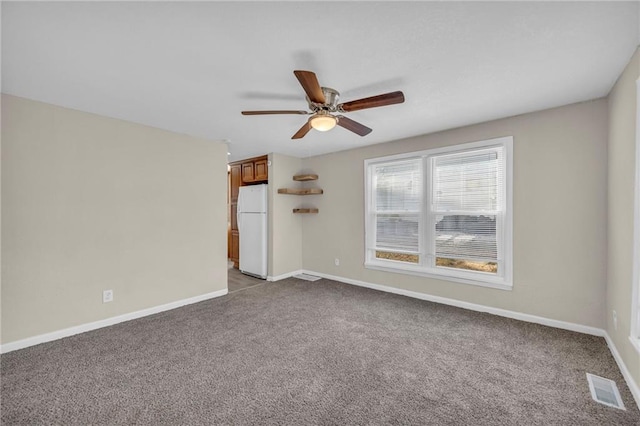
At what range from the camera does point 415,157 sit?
3.95m

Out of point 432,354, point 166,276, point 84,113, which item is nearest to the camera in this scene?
point 432,354

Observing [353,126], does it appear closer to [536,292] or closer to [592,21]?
[592,21]

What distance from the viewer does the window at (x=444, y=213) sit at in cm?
327

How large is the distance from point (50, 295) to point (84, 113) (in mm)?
1855

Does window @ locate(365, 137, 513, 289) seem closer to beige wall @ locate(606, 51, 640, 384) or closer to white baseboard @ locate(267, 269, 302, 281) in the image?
beige wall @ locate(606, 51, 640, 384)

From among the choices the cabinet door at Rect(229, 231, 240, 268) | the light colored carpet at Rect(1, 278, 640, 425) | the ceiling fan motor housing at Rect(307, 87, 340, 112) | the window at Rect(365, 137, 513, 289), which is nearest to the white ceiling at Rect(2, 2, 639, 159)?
the ceiling fan motor housing at Rect(307, 87, 340, 112)

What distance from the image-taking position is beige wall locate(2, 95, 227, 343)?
98.6 inches

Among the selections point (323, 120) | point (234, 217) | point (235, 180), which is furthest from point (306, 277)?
point (323, 120)

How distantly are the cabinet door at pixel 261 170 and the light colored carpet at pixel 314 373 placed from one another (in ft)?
8.53

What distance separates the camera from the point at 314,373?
83.7 inches

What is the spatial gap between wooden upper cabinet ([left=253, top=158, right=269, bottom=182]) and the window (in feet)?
6.05

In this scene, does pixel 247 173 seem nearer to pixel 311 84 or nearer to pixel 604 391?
pixel 311 84

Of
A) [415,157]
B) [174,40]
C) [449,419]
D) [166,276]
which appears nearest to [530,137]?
[415,157]

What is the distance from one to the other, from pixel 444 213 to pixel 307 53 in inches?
109
